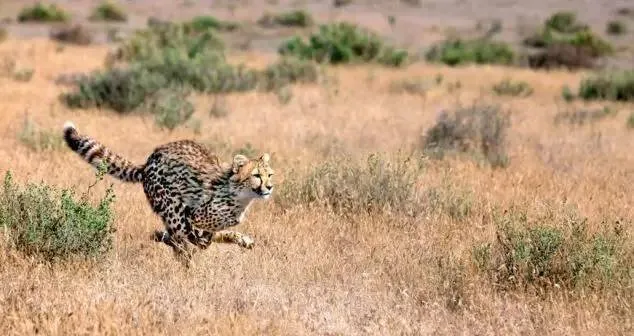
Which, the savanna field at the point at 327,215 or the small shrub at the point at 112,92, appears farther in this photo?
the small shrub at the point at 112,92

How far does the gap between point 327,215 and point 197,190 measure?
1644 millimetres

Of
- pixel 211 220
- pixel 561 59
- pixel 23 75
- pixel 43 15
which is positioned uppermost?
pixel 211 220

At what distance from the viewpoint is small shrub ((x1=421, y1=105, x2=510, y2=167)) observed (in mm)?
12000

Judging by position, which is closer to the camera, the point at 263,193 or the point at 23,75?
the point at 263,193

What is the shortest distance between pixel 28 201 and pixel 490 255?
3060 mm

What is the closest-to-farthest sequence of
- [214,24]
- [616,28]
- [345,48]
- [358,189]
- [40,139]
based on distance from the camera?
[358,189], [40,139], [345,48], [214,24], [616,28]

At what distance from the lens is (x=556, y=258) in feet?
20.6

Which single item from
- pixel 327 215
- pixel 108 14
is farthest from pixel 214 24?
pixel 327 215

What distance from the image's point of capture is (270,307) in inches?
216

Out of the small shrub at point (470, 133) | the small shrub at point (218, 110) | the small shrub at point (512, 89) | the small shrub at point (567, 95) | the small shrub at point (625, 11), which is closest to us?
the small shrub at point (470, 133)

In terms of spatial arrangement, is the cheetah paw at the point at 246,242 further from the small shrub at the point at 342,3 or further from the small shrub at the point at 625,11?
the small shrub at the point at 342,3

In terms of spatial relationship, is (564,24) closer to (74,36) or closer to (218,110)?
(74,36)

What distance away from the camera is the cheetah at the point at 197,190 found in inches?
252

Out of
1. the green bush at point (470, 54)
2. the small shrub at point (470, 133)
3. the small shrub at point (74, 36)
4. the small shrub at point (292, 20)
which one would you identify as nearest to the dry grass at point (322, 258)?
the small shrub at point (470, 133)
